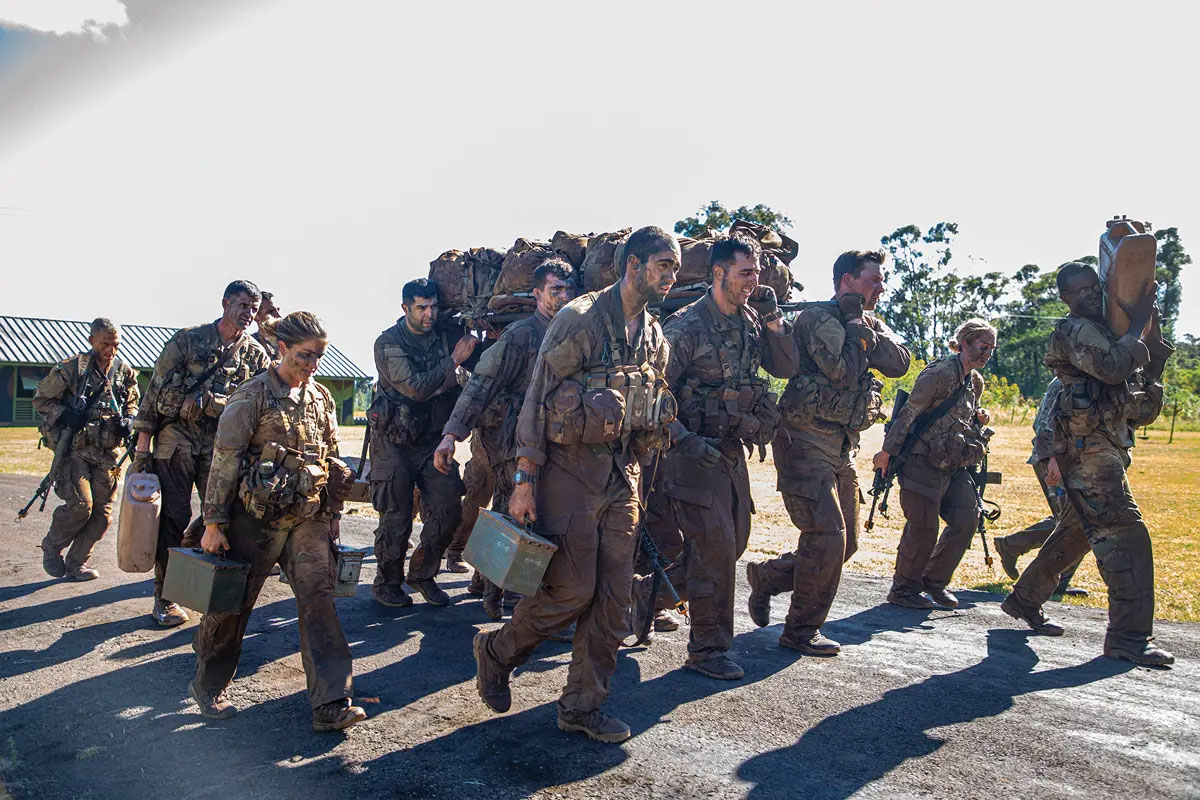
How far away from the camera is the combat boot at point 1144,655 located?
552 centimetres

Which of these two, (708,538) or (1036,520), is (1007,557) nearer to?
(708,538)

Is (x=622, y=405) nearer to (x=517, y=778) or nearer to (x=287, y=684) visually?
(x=517, y=778)

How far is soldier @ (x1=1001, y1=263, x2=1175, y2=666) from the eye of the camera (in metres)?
5.75

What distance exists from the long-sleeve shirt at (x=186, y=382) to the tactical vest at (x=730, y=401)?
3.53 meters

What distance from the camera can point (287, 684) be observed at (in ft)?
16.8

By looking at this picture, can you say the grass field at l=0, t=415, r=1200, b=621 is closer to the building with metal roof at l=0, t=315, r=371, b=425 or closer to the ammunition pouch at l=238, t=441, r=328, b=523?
the ammunition pouch at l=238, t=441, r=328, b=523

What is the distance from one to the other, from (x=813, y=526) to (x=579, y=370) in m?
2.17

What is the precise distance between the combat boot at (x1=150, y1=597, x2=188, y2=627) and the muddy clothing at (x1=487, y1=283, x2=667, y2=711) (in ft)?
10.0

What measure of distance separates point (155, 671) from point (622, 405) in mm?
3325

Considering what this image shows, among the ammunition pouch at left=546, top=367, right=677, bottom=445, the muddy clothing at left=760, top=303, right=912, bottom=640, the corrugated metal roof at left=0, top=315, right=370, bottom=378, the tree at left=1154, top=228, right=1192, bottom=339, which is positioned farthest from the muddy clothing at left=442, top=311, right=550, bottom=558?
the tree at left=1154, top=228, right=1192, bottom=339

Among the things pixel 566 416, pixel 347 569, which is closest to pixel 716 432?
pixel 566 416

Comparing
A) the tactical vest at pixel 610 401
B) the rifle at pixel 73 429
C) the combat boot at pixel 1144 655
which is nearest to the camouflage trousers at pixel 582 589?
the tactical vest at pixel 610 401

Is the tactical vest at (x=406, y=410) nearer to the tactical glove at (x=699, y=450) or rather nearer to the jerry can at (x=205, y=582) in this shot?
the tactical glove at (x=699, y=450)

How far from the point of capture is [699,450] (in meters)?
5.31
